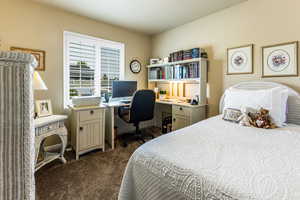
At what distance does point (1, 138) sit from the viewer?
17.6 inches

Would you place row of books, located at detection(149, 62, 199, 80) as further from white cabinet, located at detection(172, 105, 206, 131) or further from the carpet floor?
the carpet floor

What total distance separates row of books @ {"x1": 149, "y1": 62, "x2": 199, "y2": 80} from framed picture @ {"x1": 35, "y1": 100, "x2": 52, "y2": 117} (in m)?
2.17

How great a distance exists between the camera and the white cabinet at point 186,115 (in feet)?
8.51

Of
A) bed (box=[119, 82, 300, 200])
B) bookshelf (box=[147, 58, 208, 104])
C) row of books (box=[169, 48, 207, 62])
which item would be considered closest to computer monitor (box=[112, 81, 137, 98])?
bookshelf (box=[147, 58, 208, 104])

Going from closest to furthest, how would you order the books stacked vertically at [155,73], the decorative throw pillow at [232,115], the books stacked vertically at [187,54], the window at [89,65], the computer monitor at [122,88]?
the decorative throw pillow at [232,115], the window at [89,65], the books stacked vertically at [187,54], the computer monitor at [122,88], the books stacked vertically at [155,73]

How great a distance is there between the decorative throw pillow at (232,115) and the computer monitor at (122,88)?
1.87m

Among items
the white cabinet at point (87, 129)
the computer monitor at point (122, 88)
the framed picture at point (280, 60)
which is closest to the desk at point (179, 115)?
the white cabinet at point (87, 129)

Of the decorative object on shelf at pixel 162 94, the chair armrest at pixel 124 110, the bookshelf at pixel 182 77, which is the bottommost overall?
the chair armrest at pixel 124 110

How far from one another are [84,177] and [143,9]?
2630 millimetres

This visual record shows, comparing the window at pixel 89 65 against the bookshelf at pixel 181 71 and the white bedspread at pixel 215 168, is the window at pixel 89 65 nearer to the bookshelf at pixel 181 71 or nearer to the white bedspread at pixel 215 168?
the bookshelf at pixel 181 71

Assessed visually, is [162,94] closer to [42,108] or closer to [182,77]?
[182,77]

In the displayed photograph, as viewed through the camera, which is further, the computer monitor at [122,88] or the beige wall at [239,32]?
the computer monitor at [122,88]

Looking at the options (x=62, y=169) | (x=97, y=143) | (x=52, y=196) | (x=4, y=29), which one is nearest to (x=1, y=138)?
(x=52, y=196)

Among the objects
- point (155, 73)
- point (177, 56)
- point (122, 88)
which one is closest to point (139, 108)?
point (122, 88)
